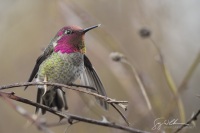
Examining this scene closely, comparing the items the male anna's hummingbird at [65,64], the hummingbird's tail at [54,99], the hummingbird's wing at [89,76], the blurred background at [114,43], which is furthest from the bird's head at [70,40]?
the hummingbird's tail at [54,99]

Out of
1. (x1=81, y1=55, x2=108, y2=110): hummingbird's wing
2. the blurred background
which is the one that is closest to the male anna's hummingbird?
(x1=81, y1=55, x2=108, y2=110): hummingbird's wing

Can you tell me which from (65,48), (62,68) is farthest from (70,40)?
(62,68)

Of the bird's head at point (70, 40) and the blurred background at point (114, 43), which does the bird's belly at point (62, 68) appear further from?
the blurred background at point (114, 43)

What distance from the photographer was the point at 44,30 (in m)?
6.83

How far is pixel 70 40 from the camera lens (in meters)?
3.40

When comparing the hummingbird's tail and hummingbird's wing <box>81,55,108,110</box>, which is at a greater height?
hummingbird's wing <box>81,55,108,110</box>

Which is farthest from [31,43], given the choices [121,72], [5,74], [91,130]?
[121,72]

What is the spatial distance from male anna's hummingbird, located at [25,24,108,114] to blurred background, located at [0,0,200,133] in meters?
0.27

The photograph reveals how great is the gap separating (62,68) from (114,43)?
0.49m

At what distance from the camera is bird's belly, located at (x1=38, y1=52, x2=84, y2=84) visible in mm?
3322

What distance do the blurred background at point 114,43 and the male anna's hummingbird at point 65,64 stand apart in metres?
0.27

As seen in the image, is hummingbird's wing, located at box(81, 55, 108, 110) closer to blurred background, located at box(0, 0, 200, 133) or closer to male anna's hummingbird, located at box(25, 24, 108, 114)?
male anna's hummingbird, located at box(25, 24, 108, 114)

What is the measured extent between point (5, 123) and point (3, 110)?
377 millimetres

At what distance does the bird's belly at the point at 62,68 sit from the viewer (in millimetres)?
3322
